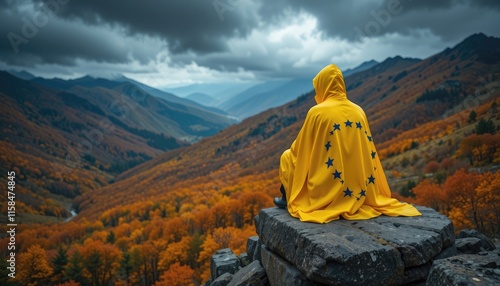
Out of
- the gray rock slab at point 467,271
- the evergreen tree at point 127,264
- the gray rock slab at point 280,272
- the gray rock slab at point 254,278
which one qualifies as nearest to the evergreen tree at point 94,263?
the evergreen tree at point 127,264

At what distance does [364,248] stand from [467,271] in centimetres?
186

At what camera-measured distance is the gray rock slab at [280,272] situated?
719 cm

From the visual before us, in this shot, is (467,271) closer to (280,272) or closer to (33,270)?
(280,272)

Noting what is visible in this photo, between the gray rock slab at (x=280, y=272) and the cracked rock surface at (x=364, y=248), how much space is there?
0.12ft

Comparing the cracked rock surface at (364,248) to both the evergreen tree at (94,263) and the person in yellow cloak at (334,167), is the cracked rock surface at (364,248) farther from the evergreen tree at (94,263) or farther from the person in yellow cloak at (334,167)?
the evergreen tree at (94,263)

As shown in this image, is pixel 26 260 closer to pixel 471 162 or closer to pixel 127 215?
pixel 127 215

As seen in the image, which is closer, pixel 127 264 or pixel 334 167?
pixel 334 167

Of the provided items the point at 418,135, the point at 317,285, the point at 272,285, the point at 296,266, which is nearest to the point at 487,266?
the point at 317,285

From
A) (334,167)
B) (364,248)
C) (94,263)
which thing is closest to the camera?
(364,248)

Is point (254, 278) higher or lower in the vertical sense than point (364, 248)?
lower

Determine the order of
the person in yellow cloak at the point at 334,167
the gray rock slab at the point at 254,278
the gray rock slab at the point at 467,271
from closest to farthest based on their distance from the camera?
the gray rock slab at the point at 467,271 → the person in yellow cloak at the point at 334,167 → the gray rock slab at the point at 254,278

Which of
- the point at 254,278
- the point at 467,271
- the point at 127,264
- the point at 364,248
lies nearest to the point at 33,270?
the point at 127,264

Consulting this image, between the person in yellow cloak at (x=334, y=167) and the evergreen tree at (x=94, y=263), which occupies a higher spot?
the person in yellow cloak at (x=334, y=167)

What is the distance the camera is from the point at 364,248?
6.54 m
